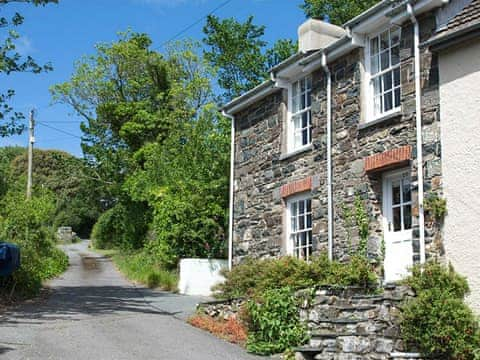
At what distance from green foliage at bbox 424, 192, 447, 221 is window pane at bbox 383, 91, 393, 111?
87.6 inches

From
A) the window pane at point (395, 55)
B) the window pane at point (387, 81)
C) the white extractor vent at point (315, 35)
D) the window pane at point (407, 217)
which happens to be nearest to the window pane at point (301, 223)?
the window pane at point (407, 217)

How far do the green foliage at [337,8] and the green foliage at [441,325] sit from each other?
18.2 metres

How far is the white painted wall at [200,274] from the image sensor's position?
1892 cm

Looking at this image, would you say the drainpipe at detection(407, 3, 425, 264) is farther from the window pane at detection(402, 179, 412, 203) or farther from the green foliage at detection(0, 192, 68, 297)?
the green foliage at detection(0, 192, 68, 297)

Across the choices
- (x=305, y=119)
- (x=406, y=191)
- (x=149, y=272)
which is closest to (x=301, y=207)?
(x=305, y=119)

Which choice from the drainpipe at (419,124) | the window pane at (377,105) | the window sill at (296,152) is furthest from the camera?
the window sill at (296,152)

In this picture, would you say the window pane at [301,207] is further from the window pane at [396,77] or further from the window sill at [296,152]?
the window pane at [396,77]

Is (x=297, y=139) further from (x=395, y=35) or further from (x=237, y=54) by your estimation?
(x=237, y=54)

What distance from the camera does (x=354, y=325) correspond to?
9.70 meters

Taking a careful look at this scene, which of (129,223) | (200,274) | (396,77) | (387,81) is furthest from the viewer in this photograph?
(129,223)

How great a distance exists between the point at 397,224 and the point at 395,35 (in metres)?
3.48

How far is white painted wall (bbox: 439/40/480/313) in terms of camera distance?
9516 millimetres

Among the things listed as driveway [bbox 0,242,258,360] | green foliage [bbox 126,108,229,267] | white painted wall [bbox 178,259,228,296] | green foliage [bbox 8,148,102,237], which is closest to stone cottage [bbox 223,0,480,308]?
white painted wall [bbox 178,259,228,296]

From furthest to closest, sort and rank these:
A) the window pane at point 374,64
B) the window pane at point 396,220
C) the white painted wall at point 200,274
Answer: the white painted wall at point 200,274, the window pane at point 374,64, the window pane at point 396,220
